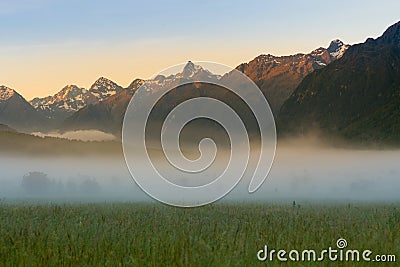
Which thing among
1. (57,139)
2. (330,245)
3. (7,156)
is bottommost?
(330,245)

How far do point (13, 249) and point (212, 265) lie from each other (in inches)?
195

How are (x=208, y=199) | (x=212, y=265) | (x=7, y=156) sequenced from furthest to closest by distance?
(x=7, y=156) < (x=208, y=199) < (x=212, y=265)

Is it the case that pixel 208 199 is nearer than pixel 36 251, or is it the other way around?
pixel 36 251

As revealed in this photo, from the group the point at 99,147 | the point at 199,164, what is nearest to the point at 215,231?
the point at 199,164

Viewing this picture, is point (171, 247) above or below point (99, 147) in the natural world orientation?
below

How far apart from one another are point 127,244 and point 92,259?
1.60m

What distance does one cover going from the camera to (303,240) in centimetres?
1527

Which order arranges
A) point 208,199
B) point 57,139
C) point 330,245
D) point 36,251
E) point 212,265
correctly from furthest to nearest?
point 57,139 → point 208,199 → point 330,245 → point 36,251 → point 212,265

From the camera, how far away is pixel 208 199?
37.3 metres

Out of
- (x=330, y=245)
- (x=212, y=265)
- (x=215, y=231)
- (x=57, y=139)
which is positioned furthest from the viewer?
(x=57, y=139)

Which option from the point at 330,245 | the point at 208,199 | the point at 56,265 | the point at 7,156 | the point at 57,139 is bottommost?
the point at 56,265

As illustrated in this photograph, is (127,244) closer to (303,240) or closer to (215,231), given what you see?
(215,231)

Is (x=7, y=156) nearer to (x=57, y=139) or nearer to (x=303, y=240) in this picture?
(x=57, y=139)

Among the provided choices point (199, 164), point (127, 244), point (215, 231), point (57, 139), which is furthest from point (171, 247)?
point (57, 139)
